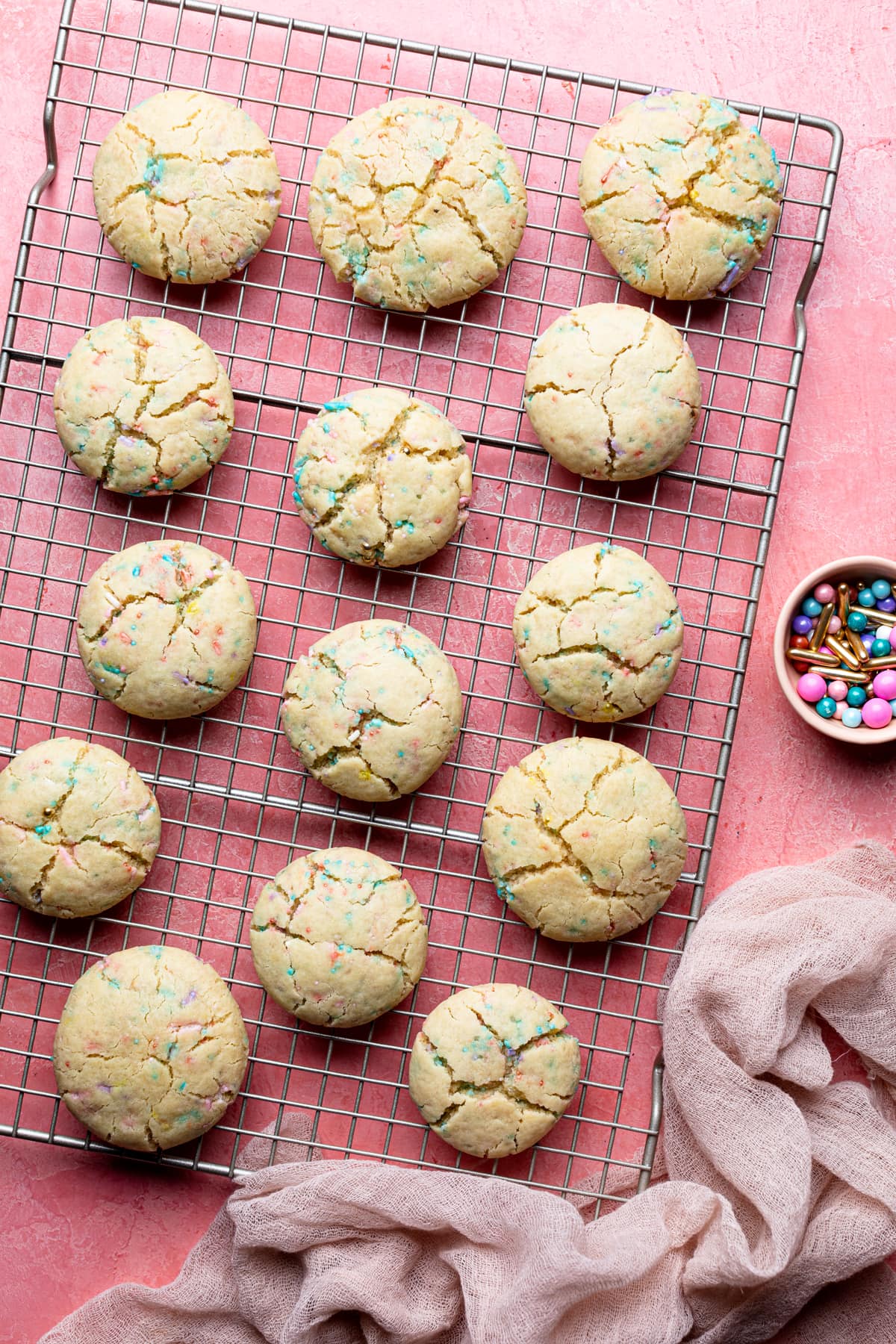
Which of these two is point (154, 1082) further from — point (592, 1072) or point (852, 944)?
point (852, 944)

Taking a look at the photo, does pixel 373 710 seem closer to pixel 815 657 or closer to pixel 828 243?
pixel 815 657

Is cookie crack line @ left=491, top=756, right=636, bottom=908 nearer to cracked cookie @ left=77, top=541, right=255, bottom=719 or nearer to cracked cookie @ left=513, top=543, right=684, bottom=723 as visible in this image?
cracked cookie @ left=513, top=543, right=684, bottom=723

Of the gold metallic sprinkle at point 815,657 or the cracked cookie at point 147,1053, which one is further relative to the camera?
the gold metallic sprinkle at point 815,657

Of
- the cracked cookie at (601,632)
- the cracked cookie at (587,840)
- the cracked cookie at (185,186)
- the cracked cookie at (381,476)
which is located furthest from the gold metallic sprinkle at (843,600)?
the cracked cookie at (185,186)

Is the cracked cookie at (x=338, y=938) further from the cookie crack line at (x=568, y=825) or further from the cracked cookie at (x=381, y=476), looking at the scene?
the cracked cookie at (x=381, y=476)

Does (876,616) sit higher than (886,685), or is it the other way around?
(876,616)

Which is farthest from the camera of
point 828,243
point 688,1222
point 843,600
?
point 828,243

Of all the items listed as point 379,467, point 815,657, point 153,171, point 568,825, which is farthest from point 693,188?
point 568,825
